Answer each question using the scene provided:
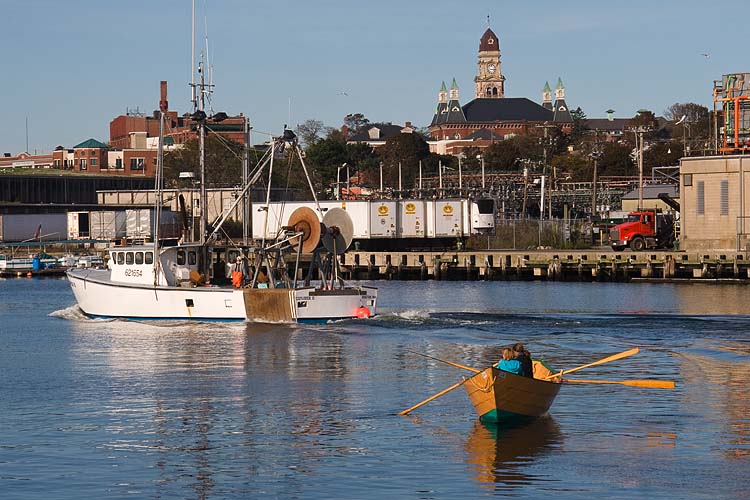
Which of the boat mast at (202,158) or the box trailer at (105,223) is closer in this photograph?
the boat mast at (202,158)

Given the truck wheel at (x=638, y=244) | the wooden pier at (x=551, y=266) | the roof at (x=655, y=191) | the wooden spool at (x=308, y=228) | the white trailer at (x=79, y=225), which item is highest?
the roof at (x=655, y=191)

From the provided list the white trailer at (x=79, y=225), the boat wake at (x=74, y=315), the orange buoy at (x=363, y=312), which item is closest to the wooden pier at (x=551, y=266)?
the boat wake at (x=74, y=315)

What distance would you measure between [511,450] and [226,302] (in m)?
28.5

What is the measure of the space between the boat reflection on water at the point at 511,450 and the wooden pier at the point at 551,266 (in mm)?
54941

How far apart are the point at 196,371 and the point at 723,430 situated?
62.9 feet

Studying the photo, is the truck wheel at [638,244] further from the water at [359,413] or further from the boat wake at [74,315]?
the boat wake at [74,315]

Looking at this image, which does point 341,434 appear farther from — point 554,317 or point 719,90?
point 719,90

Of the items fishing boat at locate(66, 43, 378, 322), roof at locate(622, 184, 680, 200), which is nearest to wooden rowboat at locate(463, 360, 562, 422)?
fishing boat at locate(66, 43, 378, 322)

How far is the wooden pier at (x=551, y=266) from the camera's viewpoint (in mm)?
86312

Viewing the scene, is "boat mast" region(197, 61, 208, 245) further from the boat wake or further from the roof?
the roof

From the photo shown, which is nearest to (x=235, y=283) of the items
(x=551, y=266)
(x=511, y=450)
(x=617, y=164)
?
(x=511, y=450)

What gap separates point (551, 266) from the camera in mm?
93688

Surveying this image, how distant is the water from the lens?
27.7m

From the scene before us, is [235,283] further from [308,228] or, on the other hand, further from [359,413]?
[359,413]
